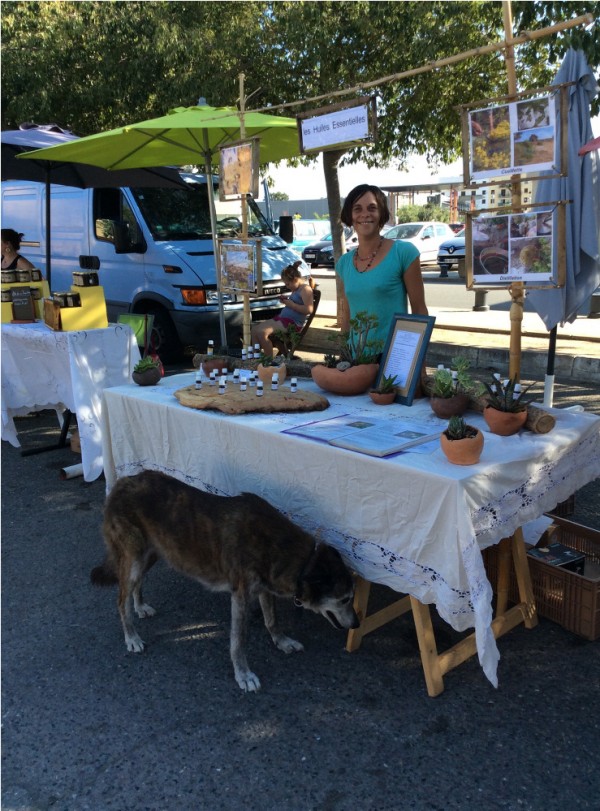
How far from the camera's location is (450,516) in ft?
7.74

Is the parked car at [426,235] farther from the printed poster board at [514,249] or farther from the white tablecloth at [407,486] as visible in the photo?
the white tablecloth at [407,486]

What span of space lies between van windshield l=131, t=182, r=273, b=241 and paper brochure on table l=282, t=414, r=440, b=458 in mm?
6625

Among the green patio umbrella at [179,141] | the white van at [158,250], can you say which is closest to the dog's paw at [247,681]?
the green patio umbrella at [179,141]

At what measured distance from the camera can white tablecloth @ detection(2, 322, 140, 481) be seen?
17.0 ft

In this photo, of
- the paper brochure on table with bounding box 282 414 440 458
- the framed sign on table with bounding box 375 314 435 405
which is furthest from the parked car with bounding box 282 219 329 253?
the paper brochure on table with bounding box 282 414 440 458

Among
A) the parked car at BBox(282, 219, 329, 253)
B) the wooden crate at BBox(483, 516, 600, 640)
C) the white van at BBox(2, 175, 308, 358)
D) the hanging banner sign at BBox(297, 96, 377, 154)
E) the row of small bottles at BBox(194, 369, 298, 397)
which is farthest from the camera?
the parked car at BBox(282, 219, 329, 253)

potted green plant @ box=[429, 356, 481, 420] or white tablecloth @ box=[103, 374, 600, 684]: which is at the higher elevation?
potted green plant @ box=[429, 356, 481, 420]

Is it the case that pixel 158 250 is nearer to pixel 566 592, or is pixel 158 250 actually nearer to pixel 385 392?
pixel 385 392

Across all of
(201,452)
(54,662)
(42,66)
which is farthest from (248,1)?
(54,662)

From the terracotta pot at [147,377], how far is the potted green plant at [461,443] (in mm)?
2103

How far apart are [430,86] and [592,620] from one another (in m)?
8.73

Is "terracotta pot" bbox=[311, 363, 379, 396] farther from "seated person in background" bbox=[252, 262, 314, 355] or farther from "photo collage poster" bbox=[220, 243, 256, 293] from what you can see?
"seated person in background" bbox=[252, 262, 314, 355]

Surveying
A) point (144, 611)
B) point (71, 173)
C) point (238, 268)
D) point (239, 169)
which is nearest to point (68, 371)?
point (238, 268)

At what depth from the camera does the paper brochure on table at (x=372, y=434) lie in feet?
8.63
